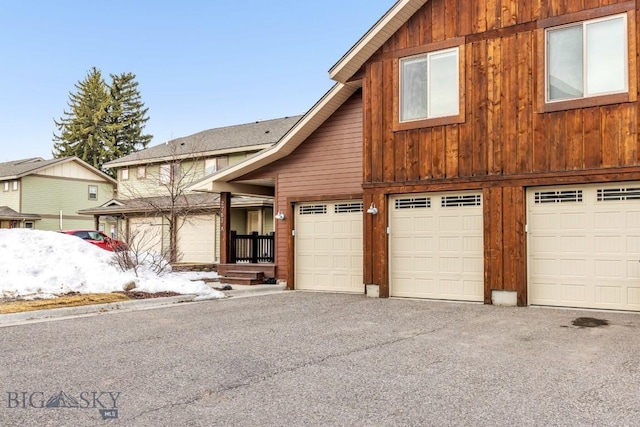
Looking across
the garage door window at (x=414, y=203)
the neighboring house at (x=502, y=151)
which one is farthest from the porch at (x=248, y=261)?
the garage door window at (x=414, y=203)

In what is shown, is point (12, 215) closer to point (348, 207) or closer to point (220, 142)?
point (220, 142)

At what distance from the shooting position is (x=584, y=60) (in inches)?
368

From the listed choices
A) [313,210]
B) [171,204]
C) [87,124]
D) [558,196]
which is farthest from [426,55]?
[87,124]

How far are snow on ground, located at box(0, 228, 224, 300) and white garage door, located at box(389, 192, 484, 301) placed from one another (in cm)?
417

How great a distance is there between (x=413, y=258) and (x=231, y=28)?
3063 centimetres

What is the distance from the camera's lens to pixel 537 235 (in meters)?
9.72

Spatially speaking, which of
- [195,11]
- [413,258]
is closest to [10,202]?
[195,11]

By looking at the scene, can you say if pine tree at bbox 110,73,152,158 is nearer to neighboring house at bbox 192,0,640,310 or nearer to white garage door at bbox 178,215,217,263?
white garage door at bbox 178,215,217,263

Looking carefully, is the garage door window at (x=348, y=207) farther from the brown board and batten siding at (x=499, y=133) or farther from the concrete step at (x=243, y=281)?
the concrete step at (x=243, y=281)

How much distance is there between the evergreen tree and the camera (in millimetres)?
52156

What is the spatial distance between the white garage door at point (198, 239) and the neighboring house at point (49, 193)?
1448 centimetres

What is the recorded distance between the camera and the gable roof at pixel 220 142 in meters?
22.3

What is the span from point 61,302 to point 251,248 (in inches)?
285

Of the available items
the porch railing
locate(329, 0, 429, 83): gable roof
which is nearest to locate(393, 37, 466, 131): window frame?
locate(329, 0, 429, 83): gable roof
